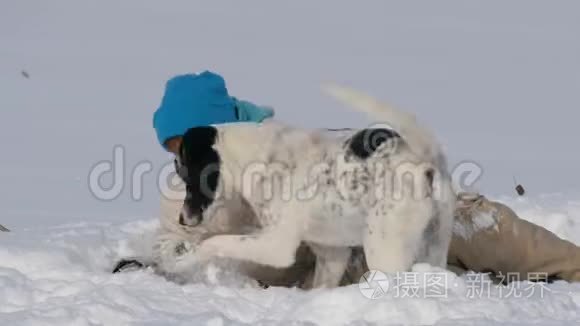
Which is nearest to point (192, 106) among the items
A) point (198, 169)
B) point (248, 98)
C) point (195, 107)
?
point (195, 107)

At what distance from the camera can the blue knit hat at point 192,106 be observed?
4637 mm

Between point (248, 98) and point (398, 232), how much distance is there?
7463mm

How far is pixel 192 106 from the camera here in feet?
15.2

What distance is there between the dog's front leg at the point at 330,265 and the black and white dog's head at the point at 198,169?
0.48 meters

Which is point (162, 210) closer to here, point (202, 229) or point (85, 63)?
point (202, 229)

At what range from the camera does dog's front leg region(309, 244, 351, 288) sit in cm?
430

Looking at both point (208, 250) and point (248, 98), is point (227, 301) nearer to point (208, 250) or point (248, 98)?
point (208, 250)

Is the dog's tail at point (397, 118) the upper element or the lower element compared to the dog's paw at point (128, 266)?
upper

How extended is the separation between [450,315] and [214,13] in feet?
39.1

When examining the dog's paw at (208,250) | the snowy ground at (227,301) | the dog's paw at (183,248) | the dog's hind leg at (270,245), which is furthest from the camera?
the dog's paw at (183,248)

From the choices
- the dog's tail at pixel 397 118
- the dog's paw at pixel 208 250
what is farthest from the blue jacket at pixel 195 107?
the dog's tail at pixel 397 118

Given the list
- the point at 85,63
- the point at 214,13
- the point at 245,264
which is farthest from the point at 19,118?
the point at 245,264

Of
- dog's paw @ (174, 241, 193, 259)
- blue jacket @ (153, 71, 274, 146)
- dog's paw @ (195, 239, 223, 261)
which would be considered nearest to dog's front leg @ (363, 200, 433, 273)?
dog's paw @ (195, 239, 223, 261)

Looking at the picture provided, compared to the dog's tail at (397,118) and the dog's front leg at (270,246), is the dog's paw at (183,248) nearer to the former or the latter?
the dog's front leg at (270,246)
